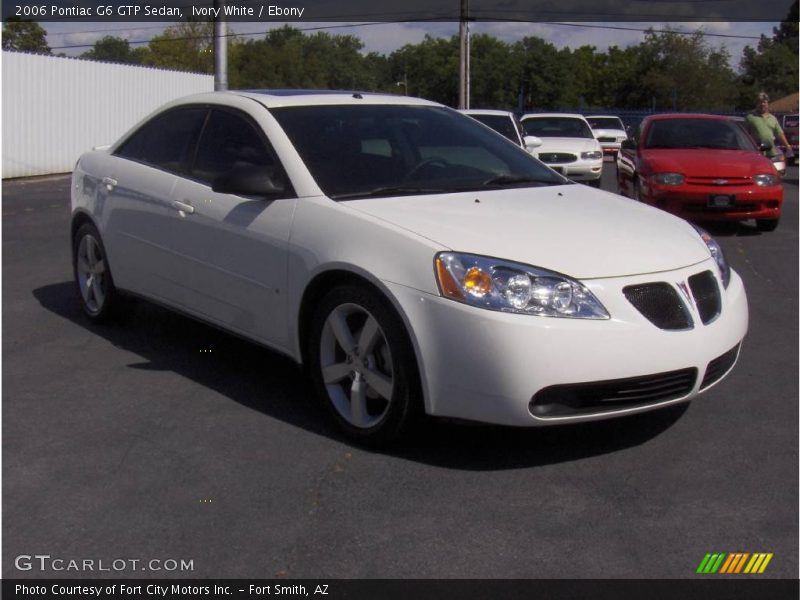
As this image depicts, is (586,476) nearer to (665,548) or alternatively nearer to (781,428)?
(665,548)

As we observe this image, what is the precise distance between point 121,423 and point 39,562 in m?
1.45

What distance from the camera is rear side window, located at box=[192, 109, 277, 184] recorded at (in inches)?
207

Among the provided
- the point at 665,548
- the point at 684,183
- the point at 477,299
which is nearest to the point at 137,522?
the point at 477,299

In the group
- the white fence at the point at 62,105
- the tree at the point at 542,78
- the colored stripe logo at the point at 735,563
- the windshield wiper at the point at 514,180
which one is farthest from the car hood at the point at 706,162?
the tree at the point at 542,78

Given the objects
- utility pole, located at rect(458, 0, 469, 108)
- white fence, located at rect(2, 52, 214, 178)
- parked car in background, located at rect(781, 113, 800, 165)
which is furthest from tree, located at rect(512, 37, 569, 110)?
white fence, located at rect(2, 52, 214, 178)

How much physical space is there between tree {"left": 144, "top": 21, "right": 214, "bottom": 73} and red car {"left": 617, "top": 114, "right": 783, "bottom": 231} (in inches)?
1700

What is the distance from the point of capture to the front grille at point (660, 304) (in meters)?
4.11

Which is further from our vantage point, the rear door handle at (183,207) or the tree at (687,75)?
the tree at (687,75)

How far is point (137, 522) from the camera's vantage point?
3.71m

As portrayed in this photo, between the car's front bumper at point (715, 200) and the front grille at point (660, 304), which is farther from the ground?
the front grille at point (660, 304)

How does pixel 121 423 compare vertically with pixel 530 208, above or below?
below

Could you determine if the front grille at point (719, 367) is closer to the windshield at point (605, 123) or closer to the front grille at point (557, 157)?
the front grille at point (557, 157)

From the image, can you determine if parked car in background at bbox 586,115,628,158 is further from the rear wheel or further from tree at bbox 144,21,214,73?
tree at bbox 144,21,214,73

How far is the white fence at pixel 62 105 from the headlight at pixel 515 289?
20780 millimetres
